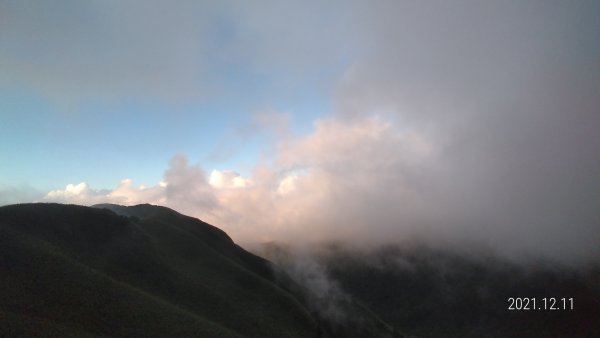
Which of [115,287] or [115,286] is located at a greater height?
[115,286]

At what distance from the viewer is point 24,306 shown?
98.1m

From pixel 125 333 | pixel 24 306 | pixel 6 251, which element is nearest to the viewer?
pixel 24 306

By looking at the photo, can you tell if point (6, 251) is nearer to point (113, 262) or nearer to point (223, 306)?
point (113, 262)

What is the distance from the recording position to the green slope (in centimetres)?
10381

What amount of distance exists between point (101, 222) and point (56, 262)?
52.0 meters

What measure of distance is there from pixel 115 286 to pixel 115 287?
779mm

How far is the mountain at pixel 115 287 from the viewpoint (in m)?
104

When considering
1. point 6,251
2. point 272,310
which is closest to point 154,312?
point 6,251

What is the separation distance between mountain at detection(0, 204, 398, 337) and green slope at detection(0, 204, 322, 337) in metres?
0.29

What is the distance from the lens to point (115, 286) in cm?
12700

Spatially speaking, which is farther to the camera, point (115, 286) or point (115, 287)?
point (115, 286)

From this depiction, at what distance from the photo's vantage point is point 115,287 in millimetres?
126312

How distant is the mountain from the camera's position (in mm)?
103688

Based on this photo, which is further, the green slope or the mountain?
the green slope
